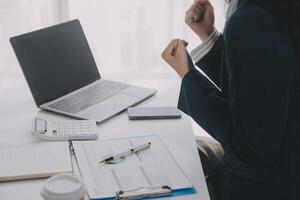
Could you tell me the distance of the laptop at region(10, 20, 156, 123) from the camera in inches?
57.3

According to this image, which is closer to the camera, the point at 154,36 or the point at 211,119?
the point at 211,119

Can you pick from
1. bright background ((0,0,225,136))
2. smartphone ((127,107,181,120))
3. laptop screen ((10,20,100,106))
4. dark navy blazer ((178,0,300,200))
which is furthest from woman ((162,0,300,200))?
bright background ((0,0,225,136))

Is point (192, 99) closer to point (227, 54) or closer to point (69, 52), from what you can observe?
point (227, 54)

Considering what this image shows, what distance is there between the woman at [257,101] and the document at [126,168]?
0.44 ft

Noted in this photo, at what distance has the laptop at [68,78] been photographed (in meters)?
Result: 1.46

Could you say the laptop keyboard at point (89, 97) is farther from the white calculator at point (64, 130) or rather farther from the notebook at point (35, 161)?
the notebook at point (35, 161)

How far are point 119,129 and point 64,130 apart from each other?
158mm

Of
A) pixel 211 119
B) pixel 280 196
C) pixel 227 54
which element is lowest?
pixel 280 196

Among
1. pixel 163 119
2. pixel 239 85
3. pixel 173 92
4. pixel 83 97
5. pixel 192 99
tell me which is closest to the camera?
pixel 239 85

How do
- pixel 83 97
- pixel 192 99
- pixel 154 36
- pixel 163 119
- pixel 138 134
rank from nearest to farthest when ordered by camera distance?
1. pixel 192 99
2. pixel 138 134
3. pixel 163 119
4. pixel 83 97
5. pixel 154 36

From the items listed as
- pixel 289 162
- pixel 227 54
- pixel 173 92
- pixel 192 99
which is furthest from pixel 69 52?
pixel 289 162

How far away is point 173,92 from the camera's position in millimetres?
1727

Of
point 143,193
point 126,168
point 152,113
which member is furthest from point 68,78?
point 143,193

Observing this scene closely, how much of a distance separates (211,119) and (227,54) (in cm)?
16
